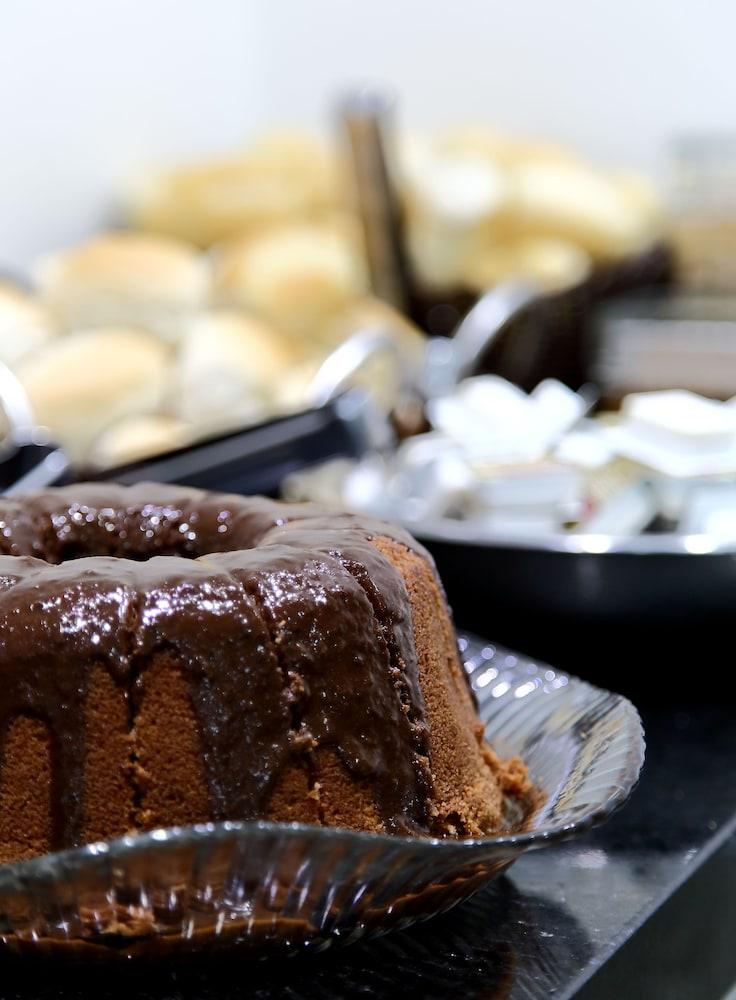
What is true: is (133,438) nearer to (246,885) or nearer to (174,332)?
(174,332)

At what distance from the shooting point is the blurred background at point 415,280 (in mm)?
913

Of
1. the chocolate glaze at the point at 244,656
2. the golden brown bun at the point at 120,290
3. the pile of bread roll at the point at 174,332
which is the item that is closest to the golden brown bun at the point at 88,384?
the pile of bread roll at the point at 174,332

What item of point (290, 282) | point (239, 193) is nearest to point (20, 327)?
point (290, 282)

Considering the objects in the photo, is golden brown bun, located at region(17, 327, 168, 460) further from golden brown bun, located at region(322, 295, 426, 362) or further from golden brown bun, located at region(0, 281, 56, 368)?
golden brown bun, located at region(322, 295, 426, 362)

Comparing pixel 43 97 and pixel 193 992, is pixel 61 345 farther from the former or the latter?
pixel 193 992

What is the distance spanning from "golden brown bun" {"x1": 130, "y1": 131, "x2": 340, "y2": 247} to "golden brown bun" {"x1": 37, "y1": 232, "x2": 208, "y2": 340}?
35cm

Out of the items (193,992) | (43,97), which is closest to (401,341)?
(43,97)

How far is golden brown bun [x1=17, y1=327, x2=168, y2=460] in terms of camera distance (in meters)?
1.42

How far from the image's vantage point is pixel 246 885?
1.55 ft

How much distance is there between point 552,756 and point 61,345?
3.40ft

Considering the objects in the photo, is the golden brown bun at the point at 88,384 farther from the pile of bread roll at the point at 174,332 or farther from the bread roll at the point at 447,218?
the bread roll at the point at 447,218

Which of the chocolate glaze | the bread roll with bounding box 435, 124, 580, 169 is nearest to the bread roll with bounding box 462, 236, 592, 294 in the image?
the bread roll with bounding box 435, 124, 580, 169

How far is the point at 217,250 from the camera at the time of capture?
1.95 meters

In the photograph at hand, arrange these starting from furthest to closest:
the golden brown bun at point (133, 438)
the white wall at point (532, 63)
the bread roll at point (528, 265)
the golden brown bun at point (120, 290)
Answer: the white wall at point (532, 63) < the bread roll at point (528, 265) < the golden brown bun at point (120, 290) < the golden brown bun at point (133, 438)
